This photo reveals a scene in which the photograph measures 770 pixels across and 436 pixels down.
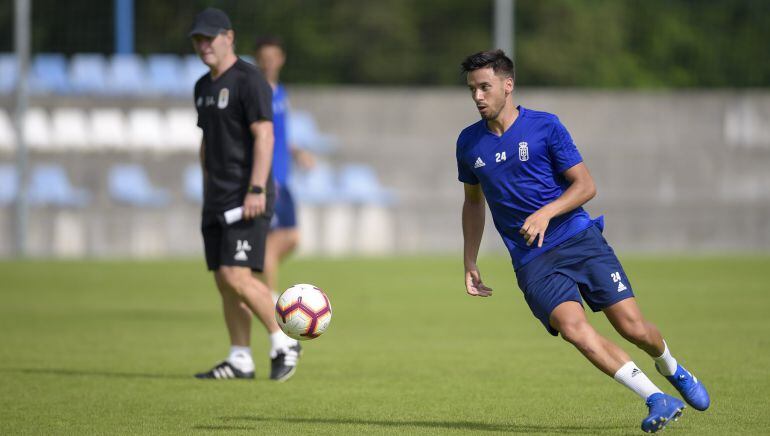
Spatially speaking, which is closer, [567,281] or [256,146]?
[567,281]

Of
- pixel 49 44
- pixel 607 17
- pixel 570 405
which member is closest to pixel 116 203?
pixel 49 44

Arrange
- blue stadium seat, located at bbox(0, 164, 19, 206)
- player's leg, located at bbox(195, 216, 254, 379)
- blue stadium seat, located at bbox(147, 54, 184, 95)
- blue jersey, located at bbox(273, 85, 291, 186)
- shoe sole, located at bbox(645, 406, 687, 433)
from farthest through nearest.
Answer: blue stadium seat, located at bbox(147, 54, 184, 95) < blue stadium seat, located at bbox(0, 164, 19, 206) < blue jersey, located at bbox(273, 85, 291, 186) < player's leg, located at bbox(195, 216, 254, 379) < shoe sole, located at bbox(645, 406, 687, 433)

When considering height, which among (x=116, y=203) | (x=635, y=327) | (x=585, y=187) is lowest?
(x=116, y=203)

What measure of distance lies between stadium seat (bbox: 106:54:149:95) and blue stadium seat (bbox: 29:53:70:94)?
2.53 ft

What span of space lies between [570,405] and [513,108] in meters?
1.84

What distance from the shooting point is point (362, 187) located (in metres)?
23.5

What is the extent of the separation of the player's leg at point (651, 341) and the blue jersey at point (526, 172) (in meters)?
0.47

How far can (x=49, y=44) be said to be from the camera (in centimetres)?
2378

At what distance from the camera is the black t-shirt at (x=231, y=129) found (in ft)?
28.8

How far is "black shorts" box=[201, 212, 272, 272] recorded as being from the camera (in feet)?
28.5

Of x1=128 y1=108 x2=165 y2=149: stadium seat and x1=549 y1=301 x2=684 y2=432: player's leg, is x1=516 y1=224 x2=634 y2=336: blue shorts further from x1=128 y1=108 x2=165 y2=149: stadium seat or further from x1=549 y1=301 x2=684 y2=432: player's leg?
x1=128 y1=108 x2=165 y2=149: stadium seat

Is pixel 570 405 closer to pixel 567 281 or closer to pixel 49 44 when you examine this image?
pixel 567 281

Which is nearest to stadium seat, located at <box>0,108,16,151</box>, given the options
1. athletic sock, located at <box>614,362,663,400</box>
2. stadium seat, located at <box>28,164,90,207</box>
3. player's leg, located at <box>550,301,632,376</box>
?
stadium seat, located at <box>28,164,90,207</box>

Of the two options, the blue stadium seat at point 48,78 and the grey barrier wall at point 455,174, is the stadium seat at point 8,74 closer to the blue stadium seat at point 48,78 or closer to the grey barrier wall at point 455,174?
the blue stadium seat at point 48,78
